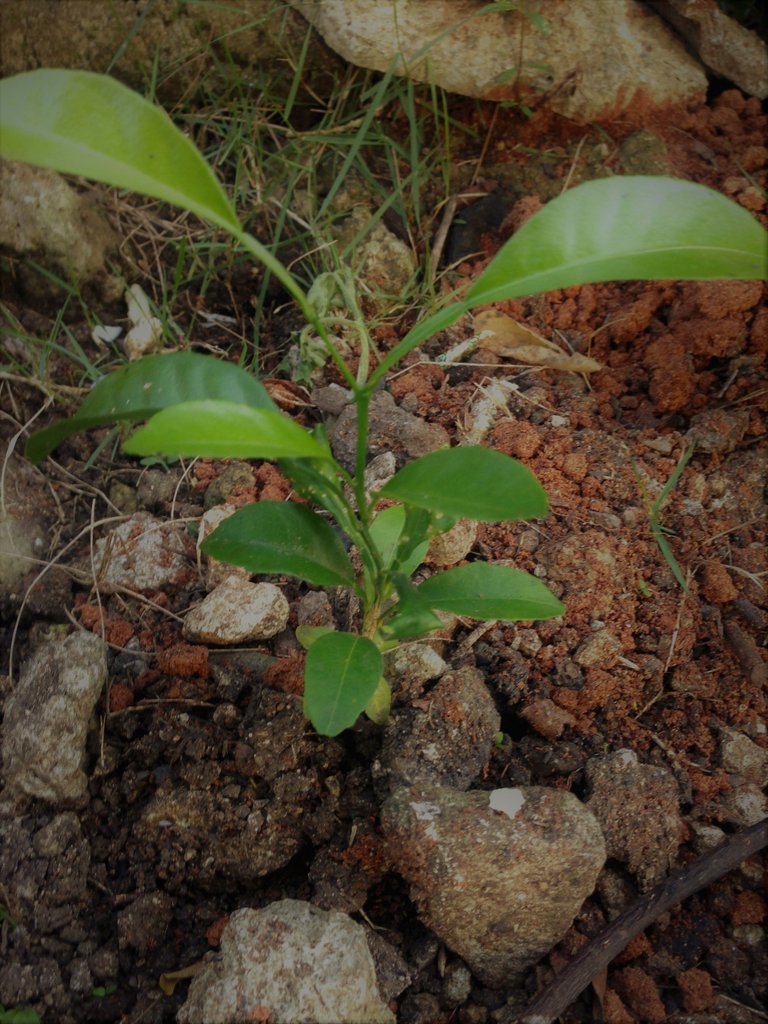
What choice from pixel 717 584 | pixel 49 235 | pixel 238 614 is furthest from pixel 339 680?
pixel 49 235

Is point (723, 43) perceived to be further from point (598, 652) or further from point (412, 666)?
point (412, 666)

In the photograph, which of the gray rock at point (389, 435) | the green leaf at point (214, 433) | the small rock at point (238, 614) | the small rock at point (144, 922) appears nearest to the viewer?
the green leaf at point (214, 433)

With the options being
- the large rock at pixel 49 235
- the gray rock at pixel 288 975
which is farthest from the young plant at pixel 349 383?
the large rock at pixel 49 235

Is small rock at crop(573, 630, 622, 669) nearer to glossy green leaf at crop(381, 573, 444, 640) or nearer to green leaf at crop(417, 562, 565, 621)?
green leaf at crop(417, 562, 565, 621)

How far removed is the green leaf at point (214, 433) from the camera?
3.07 feet

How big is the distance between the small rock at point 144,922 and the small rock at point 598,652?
29.6 inches

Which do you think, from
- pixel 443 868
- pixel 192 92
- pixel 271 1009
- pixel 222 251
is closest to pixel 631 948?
pixel 443 868

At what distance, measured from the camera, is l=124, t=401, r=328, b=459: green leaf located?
36.9 inches

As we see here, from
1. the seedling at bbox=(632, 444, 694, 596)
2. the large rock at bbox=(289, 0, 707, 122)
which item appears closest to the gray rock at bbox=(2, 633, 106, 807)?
the seedling at bbox=(632, 444, 694, 596)

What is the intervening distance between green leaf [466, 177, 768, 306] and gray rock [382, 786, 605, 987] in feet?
2.34

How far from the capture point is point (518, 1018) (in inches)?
46.8

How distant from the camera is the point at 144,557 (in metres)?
1.66

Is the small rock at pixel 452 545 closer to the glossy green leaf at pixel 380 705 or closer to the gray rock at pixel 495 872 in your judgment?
the glossy green leaf at pixel 380 705

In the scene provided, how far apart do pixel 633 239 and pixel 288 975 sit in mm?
1001
